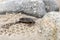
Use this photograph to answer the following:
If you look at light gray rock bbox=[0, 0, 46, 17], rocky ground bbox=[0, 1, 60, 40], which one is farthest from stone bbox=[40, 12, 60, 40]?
light gray rock bbox=[0, 0, 46, 17]

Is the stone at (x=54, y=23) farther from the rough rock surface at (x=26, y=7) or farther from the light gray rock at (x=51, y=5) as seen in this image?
the light gray rock at (x=51, y=5)

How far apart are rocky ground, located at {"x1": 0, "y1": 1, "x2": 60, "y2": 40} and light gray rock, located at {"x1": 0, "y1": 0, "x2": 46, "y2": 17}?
0.46 meters

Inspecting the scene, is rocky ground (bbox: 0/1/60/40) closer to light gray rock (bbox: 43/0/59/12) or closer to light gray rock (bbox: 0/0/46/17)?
light gray rock (bbox: 0/0/46/17)

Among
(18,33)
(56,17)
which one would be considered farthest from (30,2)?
(18,33)

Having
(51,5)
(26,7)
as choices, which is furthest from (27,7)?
(51,5)

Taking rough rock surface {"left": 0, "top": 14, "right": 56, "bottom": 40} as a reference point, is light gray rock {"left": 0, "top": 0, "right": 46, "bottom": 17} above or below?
above

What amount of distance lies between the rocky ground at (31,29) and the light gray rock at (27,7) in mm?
464

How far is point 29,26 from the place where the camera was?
2.75m

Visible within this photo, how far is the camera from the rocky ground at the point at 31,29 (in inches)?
94.8

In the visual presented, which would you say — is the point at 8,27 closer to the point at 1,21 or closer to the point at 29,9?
the point at 1,21

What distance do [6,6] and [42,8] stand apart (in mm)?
793

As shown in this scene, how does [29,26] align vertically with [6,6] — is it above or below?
below

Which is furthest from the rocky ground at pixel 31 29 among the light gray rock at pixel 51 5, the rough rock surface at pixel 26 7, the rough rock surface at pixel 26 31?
the light gray rock at pixel 51 5

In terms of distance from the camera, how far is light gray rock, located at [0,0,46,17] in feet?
11.1
